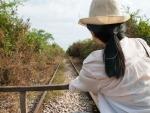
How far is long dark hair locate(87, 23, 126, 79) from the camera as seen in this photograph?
3.27 meters

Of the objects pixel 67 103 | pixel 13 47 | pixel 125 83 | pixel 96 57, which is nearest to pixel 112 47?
pixel 96 57

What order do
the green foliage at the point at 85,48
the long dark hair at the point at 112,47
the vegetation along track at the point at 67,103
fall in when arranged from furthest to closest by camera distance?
the green foliage at the point at 85,48
the vegetation along track at the point at 67,103
the long dark hair at the point at 112,47

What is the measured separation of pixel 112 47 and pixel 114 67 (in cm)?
13

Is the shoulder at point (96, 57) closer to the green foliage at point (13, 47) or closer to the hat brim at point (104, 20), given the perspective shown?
the hat brim at point (104, 20)

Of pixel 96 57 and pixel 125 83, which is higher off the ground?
pixel 96 57

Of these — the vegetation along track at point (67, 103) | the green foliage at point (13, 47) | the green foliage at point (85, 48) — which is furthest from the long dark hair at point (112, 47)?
the green foliage at point (85, 48)

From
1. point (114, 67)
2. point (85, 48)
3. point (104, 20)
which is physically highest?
point (104, 20)

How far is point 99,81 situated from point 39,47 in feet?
99.5

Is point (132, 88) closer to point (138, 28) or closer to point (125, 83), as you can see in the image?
point (125, 83)

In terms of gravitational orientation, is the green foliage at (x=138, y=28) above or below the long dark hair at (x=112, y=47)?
below

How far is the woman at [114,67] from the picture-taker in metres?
3.29

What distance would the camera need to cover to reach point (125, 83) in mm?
3307

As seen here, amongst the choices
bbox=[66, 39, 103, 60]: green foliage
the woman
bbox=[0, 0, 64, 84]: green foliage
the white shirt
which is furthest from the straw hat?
bbox=[66, 39, 103, 60]: green foliage

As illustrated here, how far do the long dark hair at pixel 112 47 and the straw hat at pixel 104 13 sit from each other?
4 cm
